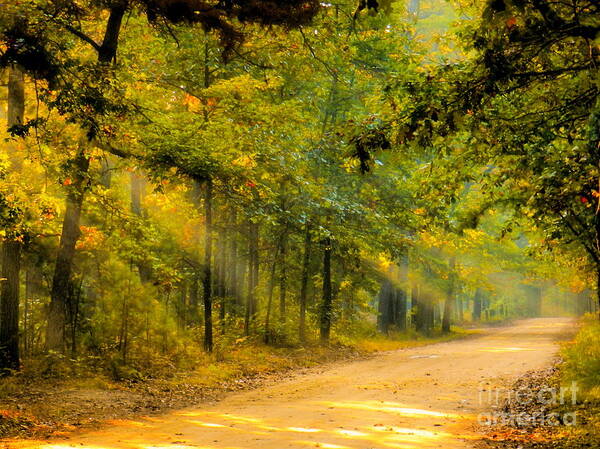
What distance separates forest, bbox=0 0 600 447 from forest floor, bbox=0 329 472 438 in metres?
0.38

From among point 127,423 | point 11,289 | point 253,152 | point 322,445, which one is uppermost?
point 253,152

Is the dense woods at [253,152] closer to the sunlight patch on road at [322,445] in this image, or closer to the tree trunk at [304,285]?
the tree trunk at [304,285]

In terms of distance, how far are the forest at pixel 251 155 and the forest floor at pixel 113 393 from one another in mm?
375

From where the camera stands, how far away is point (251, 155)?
13.3 meters

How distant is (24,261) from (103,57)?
5.72m

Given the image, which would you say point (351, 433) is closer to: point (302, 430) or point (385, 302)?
point (302, 430)

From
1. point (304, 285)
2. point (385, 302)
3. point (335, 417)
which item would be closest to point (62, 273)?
point (335, 417)

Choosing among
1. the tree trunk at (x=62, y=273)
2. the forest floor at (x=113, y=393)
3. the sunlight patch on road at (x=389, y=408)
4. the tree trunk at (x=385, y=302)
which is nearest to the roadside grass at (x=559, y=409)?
the sunlight patch on road at (x=389, y=408)

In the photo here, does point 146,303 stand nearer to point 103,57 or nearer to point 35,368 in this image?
point 35,368

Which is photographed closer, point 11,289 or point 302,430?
point 302,430

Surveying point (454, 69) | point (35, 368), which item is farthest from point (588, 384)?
point (35, 368)

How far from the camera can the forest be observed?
6723 mm

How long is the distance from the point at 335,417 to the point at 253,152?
7.13 metres

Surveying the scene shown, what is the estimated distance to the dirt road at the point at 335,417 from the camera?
7051 mm
